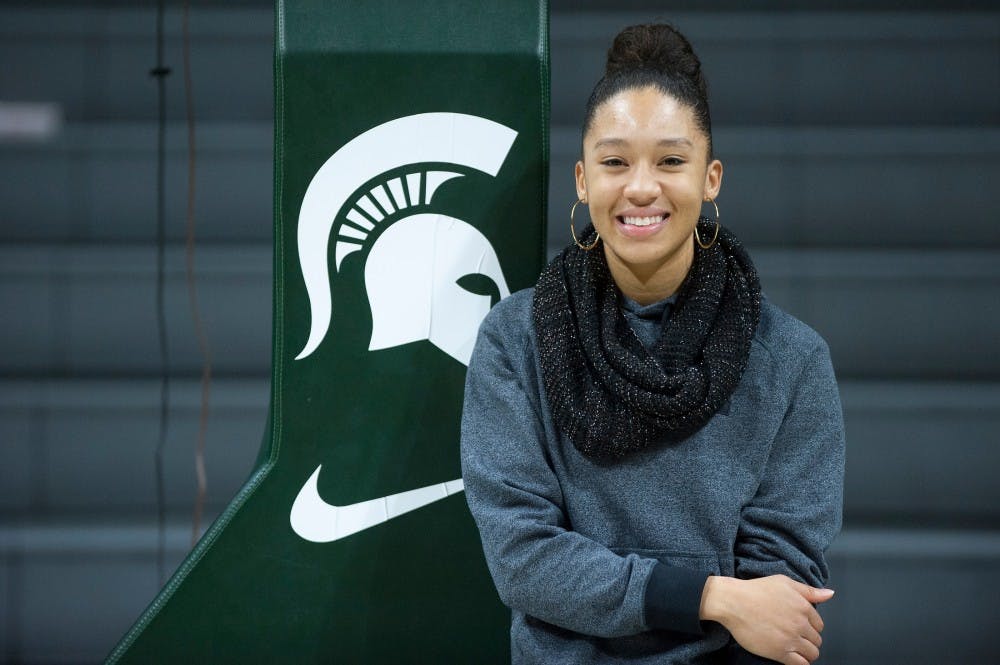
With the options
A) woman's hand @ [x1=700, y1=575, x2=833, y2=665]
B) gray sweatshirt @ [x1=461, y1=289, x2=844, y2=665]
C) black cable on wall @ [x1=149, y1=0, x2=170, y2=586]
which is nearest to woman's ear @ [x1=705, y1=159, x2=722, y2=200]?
gray sweatshirt @ [x1=461, y1=289, x2=844, y2=665]

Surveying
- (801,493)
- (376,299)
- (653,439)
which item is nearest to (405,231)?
(376,299)

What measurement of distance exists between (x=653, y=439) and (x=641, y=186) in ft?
1.04

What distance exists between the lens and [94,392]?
289 cm

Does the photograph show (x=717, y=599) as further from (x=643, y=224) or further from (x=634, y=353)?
(x=643, y=224)

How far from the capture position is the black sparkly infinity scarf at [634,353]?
135 centimetres

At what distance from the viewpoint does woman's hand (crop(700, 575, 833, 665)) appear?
1298 millimetres

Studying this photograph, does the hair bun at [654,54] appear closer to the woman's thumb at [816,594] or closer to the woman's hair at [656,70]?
the woman's hair at [656,70]

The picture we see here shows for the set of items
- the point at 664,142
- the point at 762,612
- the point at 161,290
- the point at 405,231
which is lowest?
the point at 762,612

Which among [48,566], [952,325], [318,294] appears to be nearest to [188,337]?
[48,566]

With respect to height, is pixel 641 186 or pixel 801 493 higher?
pixel 641 186

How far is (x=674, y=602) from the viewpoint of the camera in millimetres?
1289

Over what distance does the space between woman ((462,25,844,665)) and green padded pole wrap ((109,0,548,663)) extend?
0.78 ft

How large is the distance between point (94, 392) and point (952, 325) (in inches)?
89.4

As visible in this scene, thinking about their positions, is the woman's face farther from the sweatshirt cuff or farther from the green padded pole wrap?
the sweatshirt cuff
